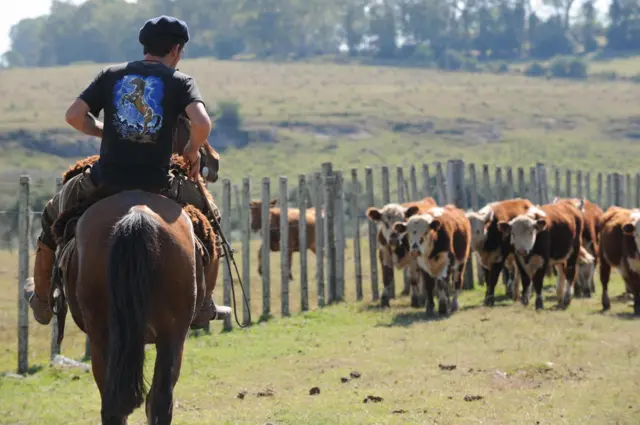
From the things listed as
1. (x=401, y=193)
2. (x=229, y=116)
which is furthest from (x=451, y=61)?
(x=401, y=193)

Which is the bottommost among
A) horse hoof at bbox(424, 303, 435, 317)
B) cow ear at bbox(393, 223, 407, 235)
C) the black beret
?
horse hoof at bbox(424, 303, 435, 317)

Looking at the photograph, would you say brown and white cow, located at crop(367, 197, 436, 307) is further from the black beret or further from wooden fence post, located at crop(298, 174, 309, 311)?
the black beret

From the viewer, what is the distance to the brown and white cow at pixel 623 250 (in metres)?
17.4

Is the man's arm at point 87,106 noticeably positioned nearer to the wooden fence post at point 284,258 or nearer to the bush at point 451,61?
the wooden fence post at point 284,258

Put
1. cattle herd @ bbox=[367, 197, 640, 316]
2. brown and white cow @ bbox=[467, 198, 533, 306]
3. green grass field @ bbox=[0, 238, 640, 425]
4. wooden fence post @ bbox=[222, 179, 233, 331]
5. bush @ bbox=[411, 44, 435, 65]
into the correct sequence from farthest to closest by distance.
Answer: bush @ bbox=[411, 44, 435, 65], brown and white cow @ bbox=[467, 198, 533, 306], cattle herd @ bbox=[367, 197, 640, 316], wooden fence post @ bbox=[222, 179, 233, 331], green grass field @ bbox=[0, 238, 640, 425]

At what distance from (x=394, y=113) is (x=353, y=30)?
201ft

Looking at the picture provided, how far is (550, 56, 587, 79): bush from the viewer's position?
115m

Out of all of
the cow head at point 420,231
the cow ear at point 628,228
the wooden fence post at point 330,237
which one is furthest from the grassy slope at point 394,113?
the cow ear at point 628,228

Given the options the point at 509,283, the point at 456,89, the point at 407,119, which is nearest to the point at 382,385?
the point at 509,283

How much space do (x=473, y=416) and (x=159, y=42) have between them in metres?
4.19

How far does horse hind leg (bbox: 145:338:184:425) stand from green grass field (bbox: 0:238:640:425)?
9.68 ft

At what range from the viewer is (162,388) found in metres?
7.23

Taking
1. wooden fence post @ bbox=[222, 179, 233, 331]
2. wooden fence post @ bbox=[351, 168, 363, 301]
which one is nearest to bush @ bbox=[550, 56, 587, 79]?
wooden fence post @ bbox=[351, 168, 363, 301]

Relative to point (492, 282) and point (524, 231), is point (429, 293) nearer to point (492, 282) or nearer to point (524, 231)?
point (524, 231)
